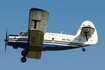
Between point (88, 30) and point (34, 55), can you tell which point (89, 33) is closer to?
point (88, 30)

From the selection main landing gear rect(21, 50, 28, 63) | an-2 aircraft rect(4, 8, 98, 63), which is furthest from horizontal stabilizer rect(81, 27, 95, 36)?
main landing gear rect(21, 50, 28, 63)

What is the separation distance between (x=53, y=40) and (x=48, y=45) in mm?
623

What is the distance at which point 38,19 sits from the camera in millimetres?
17625

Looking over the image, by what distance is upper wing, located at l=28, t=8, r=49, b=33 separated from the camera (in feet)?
56.8

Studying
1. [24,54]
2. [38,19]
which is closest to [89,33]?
[38,19]

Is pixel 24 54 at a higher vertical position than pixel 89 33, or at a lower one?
lower

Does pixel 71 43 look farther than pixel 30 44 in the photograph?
Yes

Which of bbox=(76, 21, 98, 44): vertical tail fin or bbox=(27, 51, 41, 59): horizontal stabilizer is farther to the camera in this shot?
bbox=(27, 51, 41, 59): horizontal stabilizer

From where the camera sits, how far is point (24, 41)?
17250mm

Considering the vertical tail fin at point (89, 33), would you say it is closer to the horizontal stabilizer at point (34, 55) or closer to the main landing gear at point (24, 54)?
the horizontal stabilizer at point (34, 55)

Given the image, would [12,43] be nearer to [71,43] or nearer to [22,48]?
[22,48]

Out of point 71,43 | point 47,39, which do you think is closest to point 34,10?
point 47,39

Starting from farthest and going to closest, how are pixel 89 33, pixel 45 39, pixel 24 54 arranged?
pixel 89 33 < pixel 45 39 < pixel 24 54

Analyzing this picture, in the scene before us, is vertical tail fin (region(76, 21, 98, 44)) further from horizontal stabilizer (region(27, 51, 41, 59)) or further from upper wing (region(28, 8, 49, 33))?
horizontal stabilizer (region(27, 51, 41, 59))
